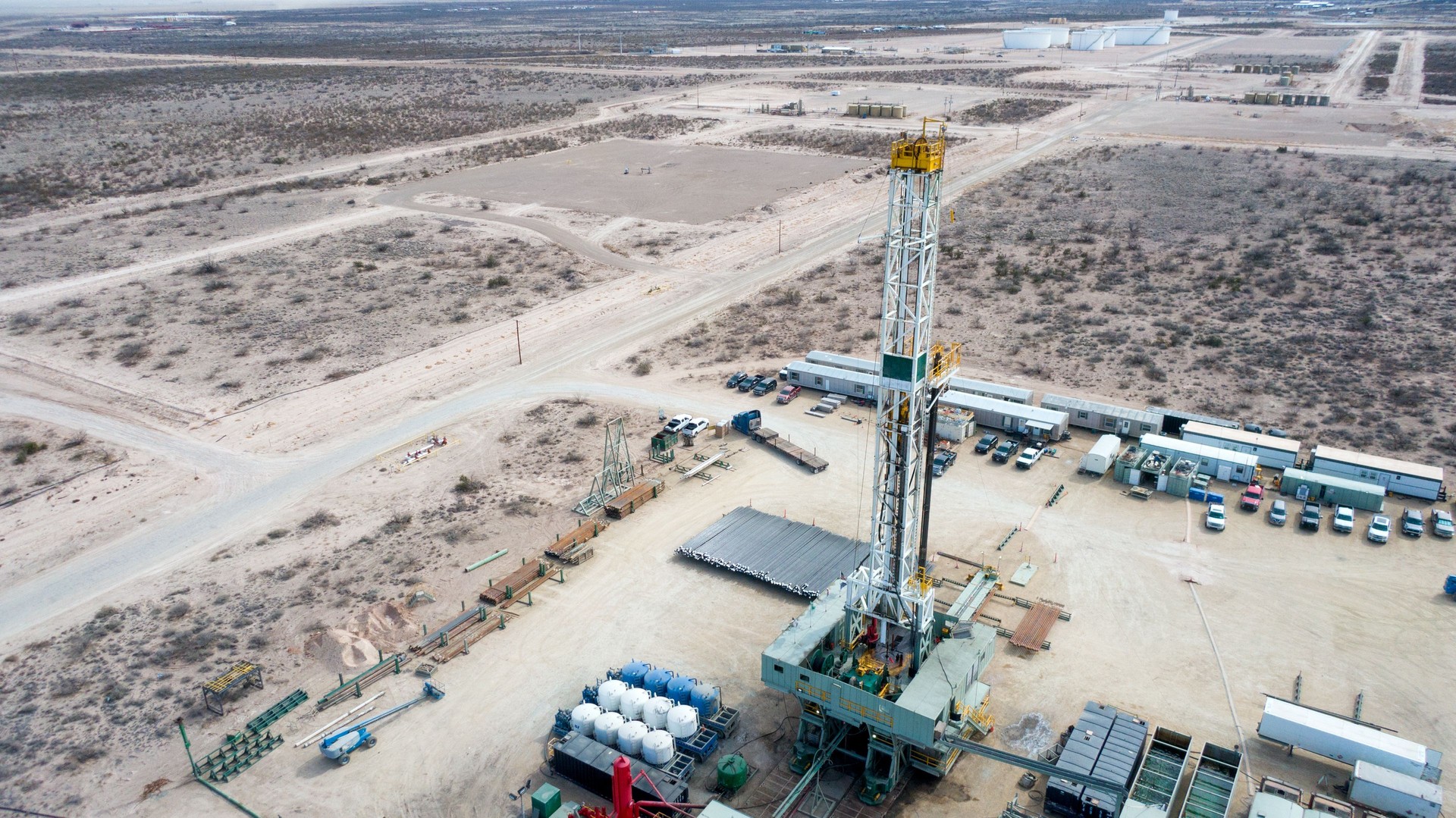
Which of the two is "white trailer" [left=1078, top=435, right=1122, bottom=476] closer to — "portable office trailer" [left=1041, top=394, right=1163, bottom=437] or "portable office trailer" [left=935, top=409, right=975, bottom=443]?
"portable office trailer" [left=1041, top=394, right=1163, bottom=437]

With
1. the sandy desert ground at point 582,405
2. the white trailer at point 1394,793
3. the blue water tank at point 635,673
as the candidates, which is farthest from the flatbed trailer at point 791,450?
the white trailer at point 1394,793

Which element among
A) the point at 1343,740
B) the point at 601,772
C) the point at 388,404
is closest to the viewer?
the point at 601,772

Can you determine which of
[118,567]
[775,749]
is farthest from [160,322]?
[775,749]

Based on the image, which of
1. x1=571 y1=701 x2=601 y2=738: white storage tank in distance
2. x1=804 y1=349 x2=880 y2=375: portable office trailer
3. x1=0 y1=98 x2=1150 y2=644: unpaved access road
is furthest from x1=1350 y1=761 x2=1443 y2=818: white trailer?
x1=0 y1=98 x2=1150 y2=644: unpaved access road

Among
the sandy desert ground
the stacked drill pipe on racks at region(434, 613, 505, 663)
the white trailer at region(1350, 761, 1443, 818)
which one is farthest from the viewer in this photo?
the stacked drill pipe on racks at region(434, 613, 505, 663)

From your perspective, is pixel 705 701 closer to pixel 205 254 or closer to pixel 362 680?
pixel 362 680

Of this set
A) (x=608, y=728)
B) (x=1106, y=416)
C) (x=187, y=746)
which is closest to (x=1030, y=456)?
(x=1106, y=416)
